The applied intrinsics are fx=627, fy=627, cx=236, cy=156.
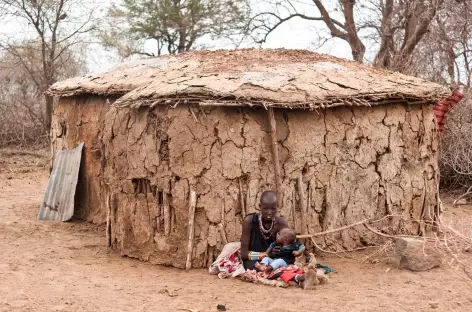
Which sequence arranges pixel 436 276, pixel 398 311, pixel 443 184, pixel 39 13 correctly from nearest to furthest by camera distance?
pixel 398 311 < pixel 436 276 < pixel 443 184 < pixel 39 13

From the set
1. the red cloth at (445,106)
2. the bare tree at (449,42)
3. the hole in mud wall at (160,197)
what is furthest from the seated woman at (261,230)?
the bare tree at (449,42)

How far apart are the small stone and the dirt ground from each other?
0.08 meters

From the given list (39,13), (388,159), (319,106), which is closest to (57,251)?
(319,106)

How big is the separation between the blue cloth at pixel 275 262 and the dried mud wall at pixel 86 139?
2.85 m

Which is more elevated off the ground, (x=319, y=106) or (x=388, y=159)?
(x=319, y=106)

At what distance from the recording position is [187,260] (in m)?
5.56

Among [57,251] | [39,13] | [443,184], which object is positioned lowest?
[57,251]

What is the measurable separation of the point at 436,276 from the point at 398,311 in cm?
105

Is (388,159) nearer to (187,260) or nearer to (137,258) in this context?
(187,260)

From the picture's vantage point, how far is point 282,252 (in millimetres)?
5211

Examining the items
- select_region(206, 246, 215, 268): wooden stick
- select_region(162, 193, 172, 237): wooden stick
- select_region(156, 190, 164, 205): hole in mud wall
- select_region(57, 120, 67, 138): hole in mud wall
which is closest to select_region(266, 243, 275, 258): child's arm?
select_region(206, 246, 215, 268): wooden stick

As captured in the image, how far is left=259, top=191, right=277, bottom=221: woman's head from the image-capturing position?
5176 mm

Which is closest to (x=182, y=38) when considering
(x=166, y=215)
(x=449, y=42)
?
(x=449, y=42)

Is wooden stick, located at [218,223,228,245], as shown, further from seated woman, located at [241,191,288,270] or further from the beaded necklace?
the beaded necklace
